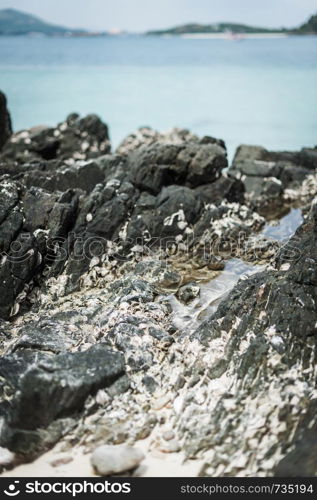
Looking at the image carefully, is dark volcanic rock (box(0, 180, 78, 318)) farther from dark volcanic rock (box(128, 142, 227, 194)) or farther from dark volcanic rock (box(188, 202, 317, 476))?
dark volcanic rock (box(188, 202, 317, 476))

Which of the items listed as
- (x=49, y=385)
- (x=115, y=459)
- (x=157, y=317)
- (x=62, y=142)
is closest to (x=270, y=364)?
(x=115, y=459)

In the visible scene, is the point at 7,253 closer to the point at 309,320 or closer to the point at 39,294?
the point at 39,294

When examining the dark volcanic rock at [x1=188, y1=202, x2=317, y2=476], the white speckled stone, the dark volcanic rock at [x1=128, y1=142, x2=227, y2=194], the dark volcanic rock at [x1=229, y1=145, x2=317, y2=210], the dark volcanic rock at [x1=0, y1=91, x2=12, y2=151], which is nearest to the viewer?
the white speckled stone

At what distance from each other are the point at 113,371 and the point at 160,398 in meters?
0.79

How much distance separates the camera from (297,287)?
725cm

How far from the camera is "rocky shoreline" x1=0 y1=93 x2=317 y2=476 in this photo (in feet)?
19.9

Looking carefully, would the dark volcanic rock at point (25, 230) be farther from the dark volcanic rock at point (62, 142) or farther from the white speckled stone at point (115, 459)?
the dark volcanic rock at point (62, 142)

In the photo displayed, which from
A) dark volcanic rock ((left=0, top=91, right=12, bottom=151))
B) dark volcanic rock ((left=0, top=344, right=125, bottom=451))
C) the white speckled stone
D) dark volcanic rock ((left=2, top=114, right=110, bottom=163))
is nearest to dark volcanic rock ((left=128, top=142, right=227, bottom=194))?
dark volcanic rock ((left=2, top=114, right=110, bottom=163))

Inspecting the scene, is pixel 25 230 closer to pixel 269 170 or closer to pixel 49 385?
pixel 49 385

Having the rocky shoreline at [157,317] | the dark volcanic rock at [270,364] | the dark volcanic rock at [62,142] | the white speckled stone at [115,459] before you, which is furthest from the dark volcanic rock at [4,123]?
the white speckled stone at [115,459]

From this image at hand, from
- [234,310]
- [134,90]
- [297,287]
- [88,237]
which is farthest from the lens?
[134,90]

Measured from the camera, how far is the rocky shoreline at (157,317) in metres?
6.06

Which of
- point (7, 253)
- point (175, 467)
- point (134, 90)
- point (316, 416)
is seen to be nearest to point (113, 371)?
point (175, 467)
